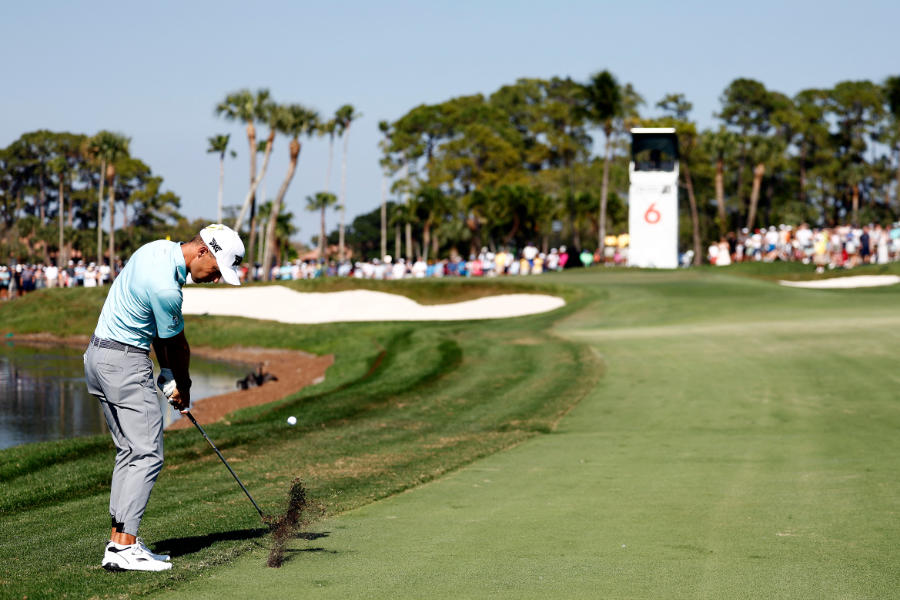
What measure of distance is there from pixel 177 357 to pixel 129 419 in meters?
0.52

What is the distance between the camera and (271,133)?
8119cm

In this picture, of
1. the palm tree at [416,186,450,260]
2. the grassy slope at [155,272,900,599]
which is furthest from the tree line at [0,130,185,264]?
the grassy slope at [155,272,900,599]

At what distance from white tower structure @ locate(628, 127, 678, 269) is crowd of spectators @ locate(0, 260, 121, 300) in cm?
3196

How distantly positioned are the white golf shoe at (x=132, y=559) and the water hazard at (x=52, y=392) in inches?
451

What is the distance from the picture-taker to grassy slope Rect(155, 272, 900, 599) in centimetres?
682

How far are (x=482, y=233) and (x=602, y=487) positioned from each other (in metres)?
94.5

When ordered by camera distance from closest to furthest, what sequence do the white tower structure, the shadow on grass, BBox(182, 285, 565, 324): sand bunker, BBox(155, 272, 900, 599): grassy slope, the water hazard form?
BBox(155, 272, 900, 599): grassy slope, the shadow on grass, the water hazard, BBox(182, 285, 565, 324): sand bunker, the white tower structure

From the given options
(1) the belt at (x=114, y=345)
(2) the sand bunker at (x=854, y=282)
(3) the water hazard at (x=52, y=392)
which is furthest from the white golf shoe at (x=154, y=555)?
(2) the sand bunker at (x=854, y=282)

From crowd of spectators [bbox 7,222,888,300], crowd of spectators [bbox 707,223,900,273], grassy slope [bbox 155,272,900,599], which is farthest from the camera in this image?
Answer: crowd of spectators [bbox 7,222,888,300]

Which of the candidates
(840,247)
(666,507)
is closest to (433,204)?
(840,247)

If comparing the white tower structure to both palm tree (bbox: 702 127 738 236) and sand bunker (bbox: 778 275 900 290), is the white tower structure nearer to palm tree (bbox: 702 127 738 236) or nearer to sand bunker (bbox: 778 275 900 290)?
sand bunker (bbox: 778 275 900 290)

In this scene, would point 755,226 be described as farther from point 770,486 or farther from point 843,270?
point 770,486

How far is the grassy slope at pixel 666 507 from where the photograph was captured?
22.4 feet

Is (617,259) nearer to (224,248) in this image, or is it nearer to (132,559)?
(224,248)
